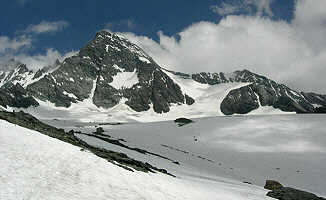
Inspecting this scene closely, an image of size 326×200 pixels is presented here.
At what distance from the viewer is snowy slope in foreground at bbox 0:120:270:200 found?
12617 mm

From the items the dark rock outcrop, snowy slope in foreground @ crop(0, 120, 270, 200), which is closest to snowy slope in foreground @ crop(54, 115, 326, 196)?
the dark rock outcrop

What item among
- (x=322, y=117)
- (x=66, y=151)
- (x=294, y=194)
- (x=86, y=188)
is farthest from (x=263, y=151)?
(x=86, y=188)

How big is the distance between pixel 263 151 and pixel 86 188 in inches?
1696

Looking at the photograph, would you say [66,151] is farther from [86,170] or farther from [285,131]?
[285,131]

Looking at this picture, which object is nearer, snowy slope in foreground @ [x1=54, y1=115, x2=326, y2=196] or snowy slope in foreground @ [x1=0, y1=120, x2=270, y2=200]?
snowy slope in foreground @ [x1=0, y1=120, x2=270, y2=200]

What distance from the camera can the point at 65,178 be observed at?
48.3ft

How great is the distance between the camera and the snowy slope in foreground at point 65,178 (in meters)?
12.6

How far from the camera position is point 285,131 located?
60.8m

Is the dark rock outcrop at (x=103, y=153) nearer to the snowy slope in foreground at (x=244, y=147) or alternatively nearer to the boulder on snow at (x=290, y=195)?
the snowy slope in foreground at (x=244, y=147)

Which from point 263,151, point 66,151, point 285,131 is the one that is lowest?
point 66,151

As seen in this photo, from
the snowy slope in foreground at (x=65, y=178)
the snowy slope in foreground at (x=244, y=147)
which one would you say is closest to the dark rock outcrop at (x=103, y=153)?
the snowy slope in foreground at (x=65, y=178)

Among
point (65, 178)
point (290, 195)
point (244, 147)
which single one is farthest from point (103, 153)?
point (244, 147)

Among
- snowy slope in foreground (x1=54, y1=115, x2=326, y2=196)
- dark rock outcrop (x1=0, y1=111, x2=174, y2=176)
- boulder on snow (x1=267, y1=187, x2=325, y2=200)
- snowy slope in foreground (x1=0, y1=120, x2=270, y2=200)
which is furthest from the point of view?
snowy slope in foreground (x1=54, y1=115, x2=326, y2=196)

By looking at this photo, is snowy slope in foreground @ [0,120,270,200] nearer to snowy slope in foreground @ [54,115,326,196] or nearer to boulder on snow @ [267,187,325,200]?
boulder on snow @ [267,187,325,200]
